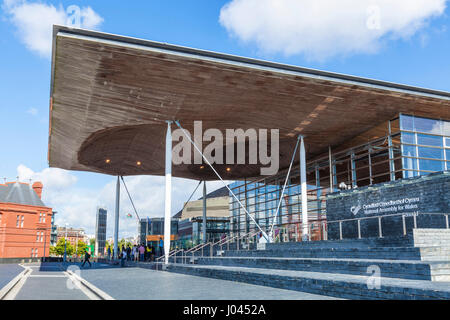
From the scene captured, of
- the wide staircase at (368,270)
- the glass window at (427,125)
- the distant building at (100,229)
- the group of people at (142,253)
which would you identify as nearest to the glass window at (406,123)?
the glass window at (427,125)

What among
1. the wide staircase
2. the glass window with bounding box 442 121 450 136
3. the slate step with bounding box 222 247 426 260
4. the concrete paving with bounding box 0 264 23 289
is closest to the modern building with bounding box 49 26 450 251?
the glass window with bounding box 442 121 450 136

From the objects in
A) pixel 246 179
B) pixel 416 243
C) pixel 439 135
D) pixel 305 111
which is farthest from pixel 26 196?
pixel 416 243

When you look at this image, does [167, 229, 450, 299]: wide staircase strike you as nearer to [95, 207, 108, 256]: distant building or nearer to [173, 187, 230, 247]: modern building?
[173, 187, 230, 247]: modern building

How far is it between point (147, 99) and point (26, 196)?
4850cm

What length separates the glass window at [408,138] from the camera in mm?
23409

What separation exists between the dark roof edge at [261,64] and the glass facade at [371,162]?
9.80 feet

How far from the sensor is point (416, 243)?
40.8ft

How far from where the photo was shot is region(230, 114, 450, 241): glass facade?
23359 millimetres

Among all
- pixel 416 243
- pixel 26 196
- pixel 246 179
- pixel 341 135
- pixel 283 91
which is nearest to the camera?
pixel 416 243

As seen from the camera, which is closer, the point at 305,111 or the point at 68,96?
the point at 68,96

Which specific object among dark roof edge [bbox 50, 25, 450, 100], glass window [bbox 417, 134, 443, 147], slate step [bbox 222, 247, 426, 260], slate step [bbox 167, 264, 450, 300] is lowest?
slate step [bbox 167, 264, 450, 300]

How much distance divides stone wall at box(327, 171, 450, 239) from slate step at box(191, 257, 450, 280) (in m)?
4.37
